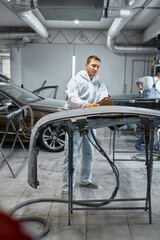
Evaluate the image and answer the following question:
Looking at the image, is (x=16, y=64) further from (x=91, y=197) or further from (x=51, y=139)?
(x=91, y=197)

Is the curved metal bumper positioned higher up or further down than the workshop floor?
higher up

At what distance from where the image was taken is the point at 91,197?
313 centimetres

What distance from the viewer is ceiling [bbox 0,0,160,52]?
4598mm

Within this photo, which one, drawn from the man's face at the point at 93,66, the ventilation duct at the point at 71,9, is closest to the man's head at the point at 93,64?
the man's face at the point at 93,66

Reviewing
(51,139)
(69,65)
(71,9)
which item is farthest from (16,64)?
(51,139)

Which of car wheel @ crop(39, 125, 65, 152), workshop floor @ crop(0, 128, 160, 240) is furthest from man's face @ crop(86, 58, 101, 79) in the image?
car wheel @ crop(39, 125, 65, 152)

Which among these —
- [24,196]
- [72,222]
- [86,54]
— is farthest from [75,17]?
[86,54]

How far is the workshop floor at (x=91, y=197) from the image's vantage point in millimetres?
2408

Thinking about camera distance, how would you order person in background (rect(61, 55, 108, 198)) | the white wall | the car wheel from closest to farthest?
person in background (rect(61, 55, 108, 198)), the car wheel, the white wall

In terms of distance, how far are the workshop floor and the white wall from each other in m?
6.11

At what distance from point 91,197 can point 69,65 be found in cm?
795

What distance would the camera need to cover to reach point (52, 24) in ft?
30.5

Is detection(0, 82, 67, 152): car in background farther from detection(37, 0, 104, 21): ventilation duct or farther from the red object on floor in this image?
the red object on floor

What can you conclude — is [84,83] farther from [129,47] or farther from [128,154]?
[129,47]
